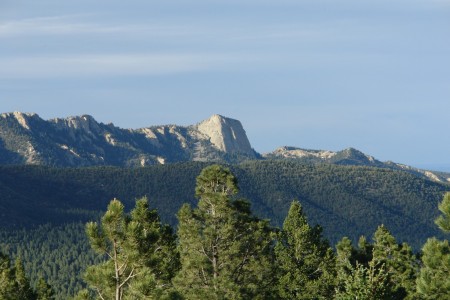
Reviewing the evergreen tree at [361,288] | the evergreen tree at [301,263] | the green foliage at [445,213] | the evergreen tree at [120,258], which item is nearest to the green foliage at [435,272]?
the green foliage at [445,213]

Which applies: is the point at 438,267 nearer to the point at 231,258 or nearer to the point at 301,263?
the point at 231,258

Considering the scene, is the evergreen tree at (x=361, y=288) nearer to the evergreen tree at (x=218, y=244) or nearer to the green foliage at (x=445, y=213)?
the green foliage at (x=445, y=213)

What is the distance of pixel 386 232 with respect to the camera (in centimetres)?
9675

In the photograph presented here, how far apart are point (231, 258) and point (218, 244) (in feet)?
5.42

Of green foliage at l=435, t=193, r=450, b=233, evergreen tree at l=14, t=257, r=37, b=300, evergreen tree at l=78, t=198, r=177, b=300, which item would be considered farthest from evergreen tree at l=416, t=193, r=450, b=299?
evergreen tree at l=14, t=257, r=37, b=300

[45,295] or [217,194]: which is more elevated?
[217,194]

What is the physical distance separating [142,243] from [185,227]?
2435 centimetres

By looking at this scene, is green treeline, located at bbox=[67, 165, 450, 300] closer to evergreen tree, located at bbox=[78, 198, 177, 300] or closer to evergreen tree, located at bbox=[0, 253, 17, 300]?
evergreen tree, located at bbox=[78, 198, 177, 300]

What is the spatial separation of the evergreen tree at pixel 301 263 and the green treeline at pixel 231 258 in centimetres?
11

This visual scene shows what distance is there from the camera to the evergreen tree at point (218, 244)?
60781mm

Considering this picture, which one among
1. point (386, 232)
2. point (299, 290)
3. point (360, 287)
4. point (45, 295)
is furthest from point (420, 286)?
point (45, 295)

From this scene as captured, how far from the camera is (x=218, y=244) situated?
204 ft

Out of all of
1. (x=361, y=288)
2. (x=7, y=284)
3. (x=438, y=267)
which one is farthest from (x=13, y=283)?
(x=361, y=288)

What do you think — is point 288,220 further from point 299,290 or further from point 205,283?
point 205,283
